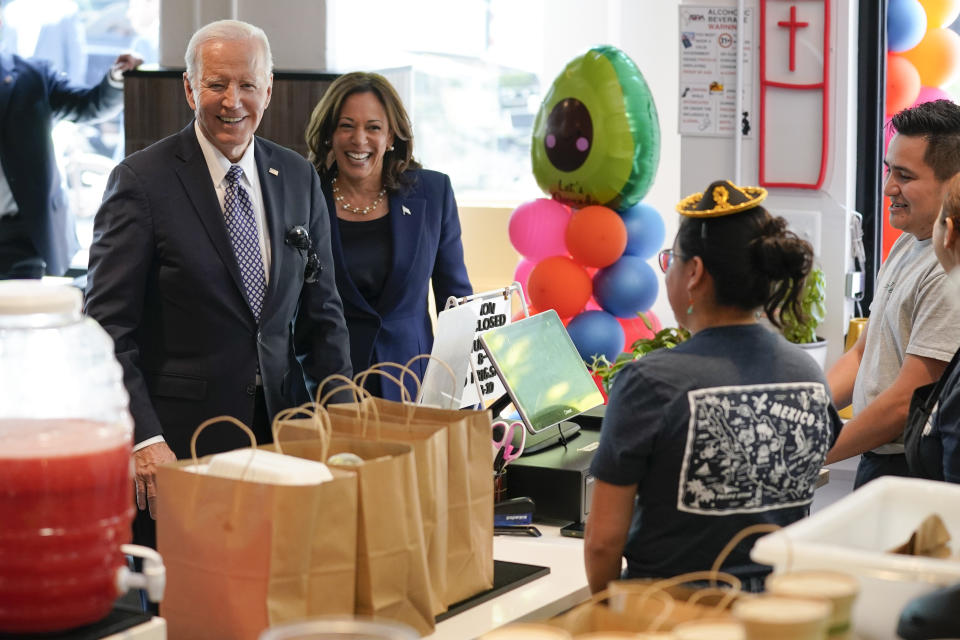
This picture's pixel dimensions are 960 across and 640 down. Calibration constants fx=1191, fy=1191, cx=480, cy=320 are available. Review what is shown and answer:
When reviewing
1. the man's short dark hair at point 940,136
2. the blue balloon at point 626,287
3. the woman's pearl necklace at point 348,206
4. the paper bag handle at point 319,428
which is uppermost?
the man's short dark hair at point 940,136

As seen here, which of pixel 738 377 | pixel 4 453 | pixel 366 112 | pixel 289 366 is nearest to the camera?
pixel 4 453

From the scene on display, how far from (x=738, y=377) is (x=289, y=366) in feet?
4.24

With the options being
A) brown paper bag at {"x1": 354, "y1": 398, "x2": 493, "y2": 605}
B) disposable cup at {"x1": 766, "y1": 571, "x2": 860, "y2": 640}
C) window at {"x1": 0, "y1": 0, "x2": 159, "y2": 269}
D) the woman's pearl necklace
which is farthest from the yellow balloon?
disposable cup at {"x1": 766, "y1": 571, "x2": 860, "y2": 640}

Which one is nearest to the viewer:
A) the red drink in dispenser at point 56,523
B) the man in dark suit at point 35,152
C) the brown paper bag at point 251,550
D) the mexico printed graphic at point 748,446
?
the red drink in dispenser at point 56,523

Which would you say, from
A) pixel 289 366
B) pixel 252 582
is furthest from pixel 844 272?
pixel 252 582

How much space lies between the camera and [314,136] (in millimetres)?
3529

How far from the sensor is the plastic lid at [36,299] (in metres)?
1.58

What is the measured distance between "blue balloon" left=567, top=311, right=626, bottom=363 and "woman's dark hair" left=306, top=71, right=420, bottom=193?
1488 mm

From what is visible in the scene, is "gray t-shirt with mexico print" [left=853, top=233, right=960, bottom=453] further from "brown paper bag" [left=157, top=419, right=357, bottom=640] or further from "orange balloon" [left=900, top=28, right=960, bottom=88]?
"orange balloon" [left=900, top=28, right=960, bottom=88]

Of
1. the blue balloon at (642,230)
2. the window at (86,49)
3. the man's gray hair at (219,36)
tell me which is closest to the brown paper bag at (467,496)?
the man's gray hair at (219,36)

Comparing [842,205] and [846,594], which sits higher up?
[842,205]

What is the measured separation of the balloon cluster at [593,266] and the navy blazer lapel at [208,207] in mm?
2353

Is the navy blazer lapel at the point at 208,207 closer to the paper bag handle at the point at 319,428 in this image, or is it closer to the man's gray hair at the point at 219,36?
the man's gray hair at the point at 219,36

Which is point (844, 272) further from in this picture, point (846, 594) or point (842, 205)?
point (846, 594)
